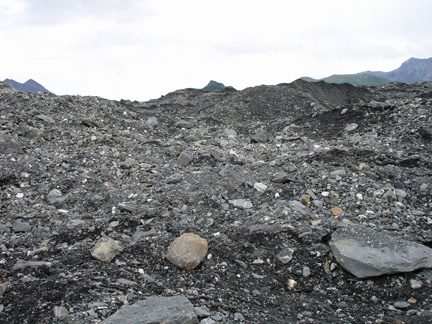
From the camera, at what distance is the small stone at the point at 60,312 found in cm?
215

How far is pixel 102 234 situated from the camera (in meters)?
3.42

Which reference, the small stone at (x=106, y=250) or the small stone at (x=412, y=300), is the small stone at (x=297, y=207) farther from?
the small stone at (x=106, y=250)

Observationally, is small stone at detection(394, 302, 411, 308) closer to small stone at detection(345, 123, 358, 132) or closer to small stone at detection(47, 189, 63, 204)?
small stone at detection(47, 189, 63, 204)

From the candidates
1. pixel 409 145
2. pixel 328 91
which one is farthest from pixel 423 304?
pixel 328 91

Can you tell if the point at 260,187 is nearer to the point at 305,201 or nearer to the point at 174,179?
the point at 305,201

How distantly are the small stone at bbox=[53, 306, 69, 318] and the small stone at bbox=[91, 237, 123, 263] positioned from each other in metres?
0.78

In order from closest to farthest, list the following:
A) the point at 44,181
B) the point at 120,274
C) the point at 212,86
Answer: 1. the point at 120,274
2. the point at 44,181
3. the point at 212,86

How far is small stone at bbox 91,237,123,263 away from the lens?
3.00 metres

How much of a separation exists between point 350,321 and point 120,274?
1.98m

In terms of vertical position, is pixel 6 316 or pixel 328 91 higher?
pixel 328 91

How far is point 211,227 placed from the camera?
355 cm

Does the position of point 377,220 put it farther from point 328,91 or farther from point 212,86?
point 212,86

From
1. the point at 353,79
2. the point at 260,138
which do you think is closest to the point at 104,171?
the point at 260,138

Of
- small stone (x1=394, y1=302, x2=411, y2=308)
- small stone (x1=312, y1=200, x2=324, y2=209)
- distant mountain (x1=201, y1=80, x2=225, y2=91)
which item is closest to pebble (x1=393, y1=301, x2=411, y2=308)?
small stone (x1=394, y1=302, x2=411, y2=308)
